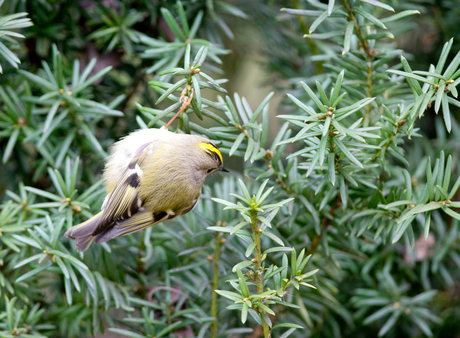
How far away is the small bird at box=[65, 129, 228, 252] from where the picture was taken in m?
1.26

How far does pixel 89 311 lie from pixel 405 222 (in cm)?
89

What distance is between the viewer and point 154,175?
4.39 ft

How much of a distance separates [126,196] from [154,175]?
4.4 inches

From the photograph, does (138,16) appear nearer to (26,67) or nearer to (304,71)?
(26,67)

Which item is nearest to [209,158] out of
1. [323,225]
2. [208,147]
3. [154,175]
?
[208,147]

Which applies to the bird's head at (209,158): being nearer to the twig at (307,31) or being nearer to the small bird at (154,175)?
the small bird at (154,175)

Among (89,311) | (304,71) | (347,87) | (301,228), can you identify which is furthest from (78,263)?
(304,71)

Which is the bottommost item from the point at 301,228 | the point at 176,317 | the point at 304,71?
the point at 176,317

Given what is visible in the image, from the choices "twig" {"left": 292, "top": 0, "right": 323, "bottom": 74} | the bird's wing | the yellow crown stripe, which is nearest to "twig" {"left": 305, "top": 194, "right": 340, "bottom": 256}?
the yellow crown stripe

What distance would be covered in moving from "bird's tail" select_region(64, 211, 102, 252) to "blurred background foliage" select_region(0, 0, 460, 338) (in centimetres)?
3

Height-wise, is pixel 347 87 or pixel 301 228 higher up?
pixel 347 87

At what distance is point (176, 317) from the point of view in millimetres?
1133

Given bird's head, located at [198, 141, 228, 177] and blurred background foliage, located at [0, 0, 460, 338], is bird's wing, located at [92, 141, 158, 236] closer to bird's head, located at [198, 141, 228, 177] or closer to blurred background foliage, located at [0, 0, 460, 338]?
blurred background foliage, located at [0, 0, 460, 338]

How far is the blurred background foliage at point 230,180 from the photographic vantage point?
89 cm
